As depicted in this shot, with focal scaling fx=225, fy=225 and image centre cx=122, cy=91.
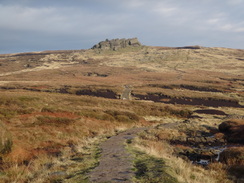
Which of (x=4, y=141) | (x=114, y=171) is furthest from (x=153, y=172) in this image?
(x=4, y=141)

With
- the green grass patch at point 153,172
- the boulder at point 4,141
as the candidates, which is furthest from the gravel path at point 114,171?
the boulder at point 4,141

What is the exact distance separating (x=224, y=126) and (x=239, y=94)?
71.1m

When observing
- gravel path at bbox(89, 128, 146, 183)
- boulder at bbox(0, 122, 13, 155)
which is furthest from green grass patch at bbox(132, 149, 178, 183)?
boulder at bbox(0, 122, 13, 155)

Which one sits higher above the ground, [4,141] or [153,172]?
[153,172]

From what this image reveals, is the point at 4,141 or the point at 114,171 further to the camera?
the point at 4,141

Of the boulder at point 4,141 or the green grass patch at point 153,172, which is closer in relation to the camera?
the green grass patch at point 153,172

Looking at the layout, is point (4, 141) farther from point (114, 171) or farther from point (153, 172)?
point (153, 172)

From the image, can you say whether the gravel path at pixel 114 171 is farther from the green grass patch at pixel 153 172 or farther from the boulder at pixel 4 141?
the boulder at pixel 4 141

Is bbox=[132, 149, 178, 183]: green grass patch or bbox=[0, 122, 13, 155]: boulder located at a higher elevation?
bbox=[132, 149, 178, 183]: green grass patch

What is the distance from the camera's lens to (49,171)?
9562 mm

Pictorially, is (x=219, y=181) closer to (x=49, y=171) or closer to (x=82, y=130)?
(x=49, y=171)

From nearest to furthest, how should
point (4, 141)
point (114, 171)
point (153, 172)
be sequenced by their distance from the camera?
point (153, 172)
point (114, 171)
point (4, 141)

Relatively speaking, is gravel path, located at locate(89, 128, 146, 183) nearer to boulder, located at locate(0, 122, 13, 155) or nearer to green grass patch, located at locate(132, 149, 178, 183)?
green grass patch, located at locate(132, 149, 178, 183)

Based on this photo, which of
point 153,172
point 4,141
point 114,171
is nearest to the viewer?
point 153,172
